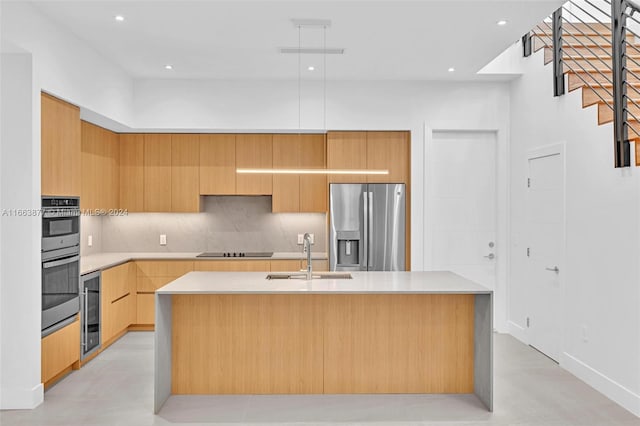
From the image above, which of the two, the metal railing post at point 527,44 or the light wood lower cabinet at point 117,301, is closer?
the light wood lower cabinet at point 117,301

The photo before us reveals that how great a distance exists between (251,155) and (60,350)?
117 inches

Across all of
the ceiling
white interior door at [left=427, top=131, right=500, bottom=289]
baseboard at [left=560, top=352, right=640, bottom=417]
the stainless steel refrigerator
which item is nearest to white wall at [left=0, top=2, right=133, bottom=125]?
the ceiling

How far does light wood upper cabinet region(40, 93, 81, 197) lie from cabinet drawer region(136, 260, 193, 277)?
1712 mm

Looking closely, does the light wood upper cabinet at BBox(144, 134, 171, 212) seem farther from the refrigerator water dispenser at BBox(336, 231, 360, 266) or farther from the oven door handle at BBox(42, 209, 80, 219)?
the refrigerator water dispenser at BBox(336, 231, 360, 266)

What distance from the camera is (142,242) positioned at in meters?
6.70

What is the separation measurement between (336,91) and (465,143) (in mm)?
1569

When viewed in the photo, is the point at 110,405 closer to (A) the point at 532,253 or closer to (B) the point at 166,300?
(B) the point at 166,300

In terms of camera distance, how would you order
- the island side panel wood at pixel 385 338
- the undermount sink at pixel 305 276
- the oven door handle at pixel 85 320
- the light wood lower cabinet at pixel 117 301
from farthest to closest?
the light wood lower cabinet at pixel 117 301, the oven door handle at pixel 85 320, the undermount sink at pixel 305 276, the island side panel wood at pixel 385 338

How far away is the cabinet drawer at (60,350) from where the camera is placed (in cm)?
401

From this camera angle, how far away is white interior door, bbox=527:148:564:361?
492 cm

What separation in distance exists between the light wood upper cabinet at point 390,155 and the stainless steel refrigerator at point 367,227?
109mm

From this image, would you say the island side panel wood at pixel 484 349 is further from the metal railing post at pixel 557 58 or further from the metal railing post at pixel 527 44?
the metal railing post at pixel 527 44

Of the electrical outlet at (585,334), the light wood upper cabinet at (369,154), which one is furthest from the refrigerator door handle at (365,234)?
the electrical outlet at (585,334)

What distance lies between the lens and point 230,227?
675 cm
